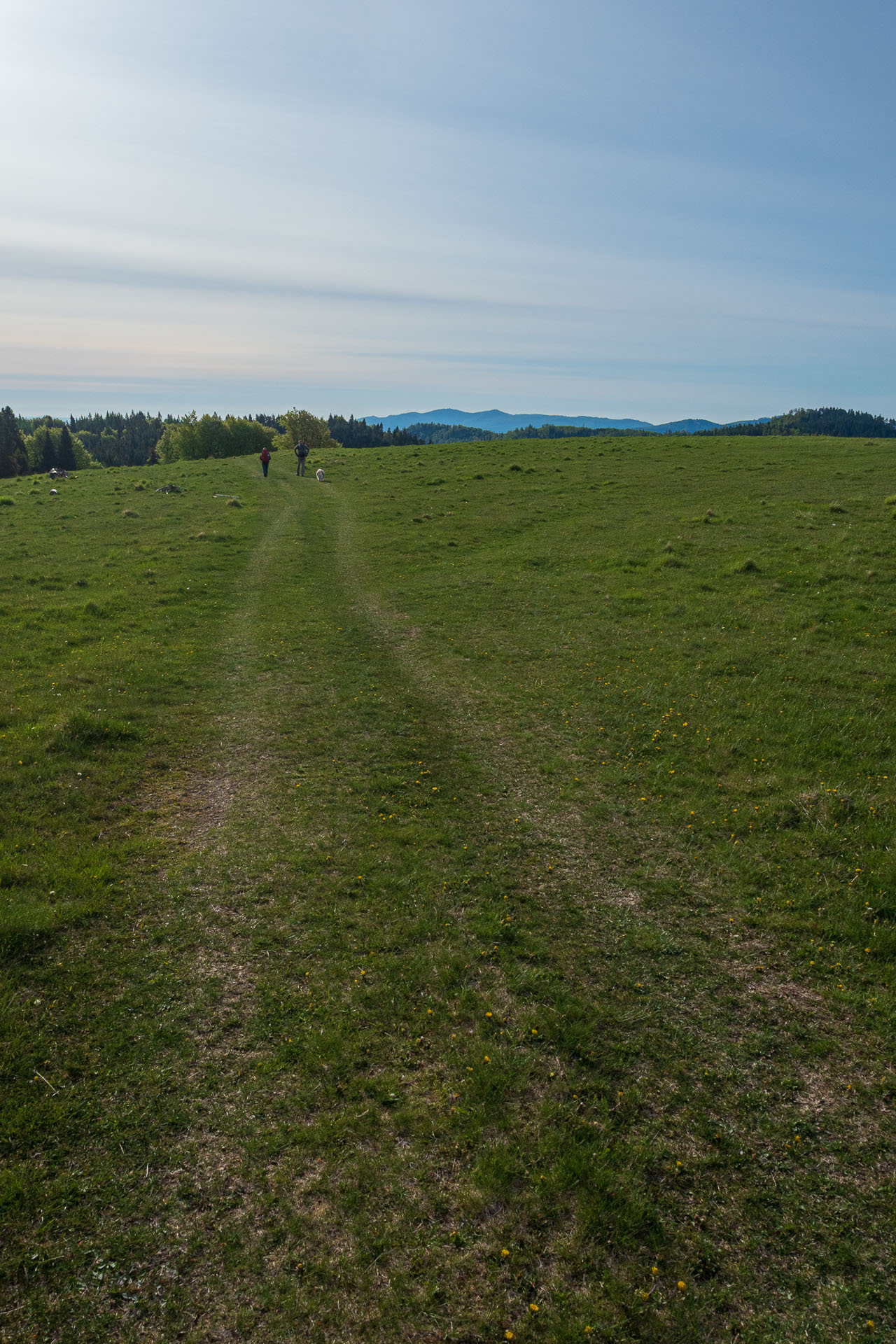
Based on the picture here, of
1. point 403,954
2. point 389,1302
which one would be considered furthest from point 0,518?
point 389,1302

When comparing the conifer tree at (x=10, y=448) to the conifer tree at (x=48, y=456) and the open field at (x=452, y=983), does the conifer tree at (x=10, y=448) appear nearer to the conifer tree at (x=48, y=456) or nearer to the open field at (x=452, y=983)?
the conifer tree at (x=48, y=456)

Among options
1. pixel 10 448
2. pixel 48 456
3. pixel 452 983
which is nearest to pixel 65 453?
pixel 48 456

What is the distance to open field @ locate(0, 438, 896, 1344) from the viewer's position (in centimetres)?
591

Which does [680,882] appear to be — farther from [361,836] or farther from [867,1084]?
[361,836]

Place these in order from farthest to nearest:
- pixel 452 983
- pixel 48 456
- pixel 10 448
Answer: pixel 10 448 → pixel 48 456 → pixel 452 983

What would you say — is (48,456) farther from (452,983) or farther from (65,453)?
(452,983)

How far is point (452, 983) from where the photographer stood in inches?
360

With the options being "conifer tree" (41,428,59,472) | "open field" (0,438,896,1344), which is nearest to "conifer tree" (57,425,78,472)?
"conifer tree" (41,428,59,472)

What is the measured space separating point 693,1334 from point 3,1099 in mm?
7293

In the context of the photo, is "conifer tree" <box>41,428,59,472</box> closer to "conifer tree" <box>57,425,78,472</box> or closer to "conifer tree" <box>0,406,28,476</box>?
"conifer tree" <box>57,425,78,472</box>

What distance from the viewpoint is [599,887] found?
1109 cm

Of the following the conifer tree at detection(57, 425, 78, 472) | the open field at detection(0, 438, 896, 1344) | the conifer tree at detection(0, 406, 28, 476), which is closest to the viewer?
the open field at detection(0, 438, 896, 1344)

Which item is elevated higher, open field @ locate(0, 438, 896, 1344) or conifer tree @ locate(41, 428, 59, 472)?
conifer tree @ locate(41, 428, 59, 472)

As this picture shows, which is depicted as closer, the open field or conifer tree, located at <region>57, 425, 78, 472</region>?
the open field
